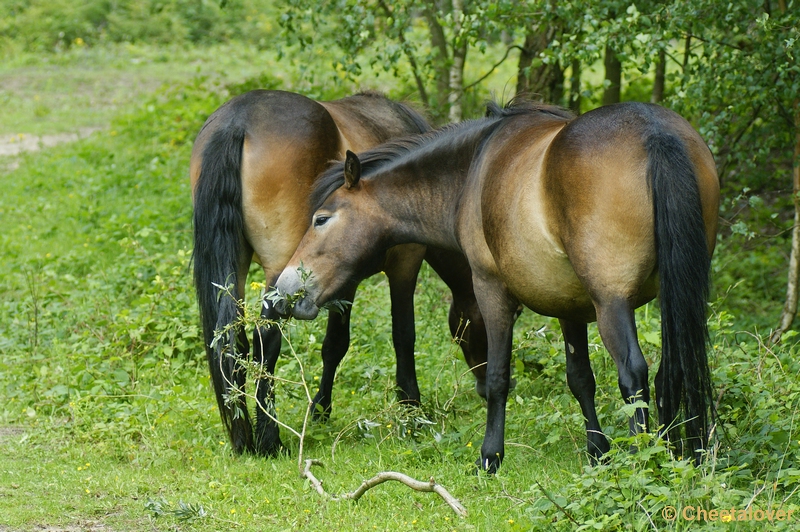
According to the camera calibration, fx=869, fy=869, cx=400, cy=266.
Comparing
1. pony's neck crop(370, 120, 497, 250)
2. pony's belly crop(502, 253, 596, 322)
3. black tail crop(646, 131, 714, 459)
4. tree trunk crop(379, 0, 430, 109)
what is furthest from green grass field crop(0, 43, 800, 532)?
tree trunk crop(379, 0, 430, 109)

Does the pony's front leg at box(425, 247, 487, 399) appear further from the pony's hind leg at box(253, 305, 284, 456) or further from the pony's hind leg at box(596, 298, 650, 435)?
the pony's hind leg at box(596, 298, 650, 435)

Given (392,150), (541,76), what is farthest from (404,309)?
(541,76)

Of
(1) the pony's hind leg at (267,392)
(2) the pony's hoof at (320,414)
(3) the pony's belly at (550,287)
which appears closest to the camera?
(3) the pony's belly at (550,287)

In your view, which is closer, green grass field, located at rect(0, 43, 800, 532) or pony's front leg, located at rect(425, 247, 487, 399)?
green grass field, located at rect(0, 43, 800, 532)

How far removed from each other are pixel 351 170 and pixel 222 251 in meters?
0.90

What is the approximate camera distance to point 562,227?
12.8 ft

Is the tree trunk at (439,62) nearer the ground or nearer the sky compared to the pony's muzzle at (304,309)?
nearer the sky

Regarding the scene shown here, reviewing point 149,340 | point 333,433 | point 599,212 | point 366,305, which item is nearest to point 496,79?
point 366,305

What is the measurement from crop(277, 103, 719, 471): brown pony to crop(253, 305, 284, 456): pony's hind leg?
1.46 ft

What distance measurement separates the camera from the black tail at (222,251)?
16.6ft

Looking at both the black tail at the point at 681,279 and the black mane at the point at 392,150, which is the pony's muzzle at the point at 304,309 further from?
the black tail at the point at 681,279

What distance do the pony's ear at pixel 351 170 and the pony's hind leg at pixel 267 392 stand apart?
2.85 feet

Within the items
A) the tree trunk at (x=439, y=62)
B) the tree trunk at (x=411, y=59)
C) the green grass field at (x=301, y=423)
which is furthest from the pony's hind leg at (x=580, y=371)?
the tree trunk at (x=439, y=62)

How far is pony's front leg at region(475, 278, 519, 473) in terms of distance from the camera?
4.57 metres
